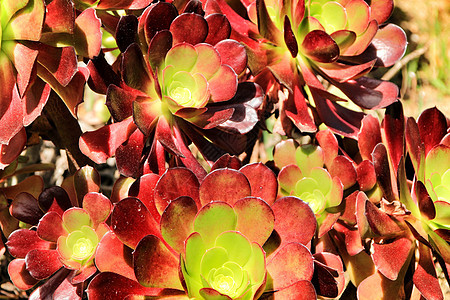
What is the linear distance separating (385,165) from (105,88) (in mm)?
418

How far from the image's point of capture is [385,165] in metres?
A: 0.74

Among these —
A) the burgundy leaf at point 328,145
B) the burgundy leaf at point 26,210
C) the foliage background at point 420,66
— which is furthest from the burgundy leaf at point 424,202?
the foliage background at point 420,66

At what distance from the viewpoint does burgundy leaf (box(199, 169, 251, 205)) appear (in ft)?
2.15

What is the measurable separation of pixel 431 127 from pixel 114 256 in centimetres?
53

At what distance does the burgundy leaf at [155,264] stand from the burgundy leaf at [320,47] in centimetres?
37

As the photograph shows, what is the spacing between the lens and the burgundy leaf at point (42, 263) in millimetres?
732

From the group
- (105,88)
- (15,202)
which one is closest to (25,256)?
(15,202)

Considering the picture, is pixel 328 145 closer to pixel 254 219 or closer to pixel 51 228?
pixel 254 219

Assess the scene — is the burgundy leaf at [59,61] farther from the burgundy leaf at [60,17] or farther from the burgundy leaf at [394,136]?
the burgundy leaf at [394,136]

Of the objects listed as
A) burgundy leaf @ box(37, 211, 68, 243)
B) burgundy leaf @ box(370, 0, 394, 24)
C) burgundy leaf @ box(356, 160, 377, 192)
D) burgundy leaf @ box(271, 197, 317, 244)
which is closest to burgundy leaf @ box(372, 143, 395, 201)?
burgundy leaf @ box(356, 160, 377, 192)

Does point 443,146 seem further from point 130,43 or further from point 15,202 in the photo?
point 15,202

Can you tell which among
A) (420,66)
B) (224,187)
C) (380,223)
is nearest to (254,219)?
(224,187)

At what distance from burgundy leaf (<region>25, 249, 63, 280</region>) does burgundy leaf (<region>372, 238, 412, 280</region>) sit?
0.47 m

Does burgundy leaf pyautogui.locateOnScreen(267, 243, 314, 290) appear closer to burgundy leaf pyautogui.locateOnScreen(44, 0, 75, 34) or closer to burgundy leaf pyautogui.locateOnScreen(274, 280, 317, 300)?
burgundy leaf pyautogui.locateOnScreen(274, 280, 317, 300)
